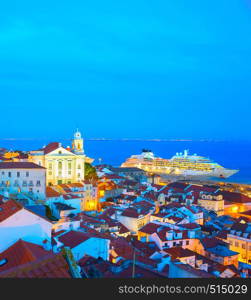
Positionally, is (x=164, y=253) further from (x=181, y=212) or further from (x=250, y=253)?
(x=181, y=212)

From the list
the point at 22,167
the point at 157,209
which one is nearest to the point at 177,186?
the point at 157,209

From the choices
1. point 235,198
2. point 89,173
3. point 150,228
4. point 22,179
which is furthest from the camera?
point 89,173

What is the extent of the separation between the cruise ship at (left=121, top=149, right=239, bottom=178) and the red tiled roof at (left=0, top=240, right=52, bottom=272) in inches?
2982

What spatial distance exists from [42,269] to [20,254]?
7.15 feet

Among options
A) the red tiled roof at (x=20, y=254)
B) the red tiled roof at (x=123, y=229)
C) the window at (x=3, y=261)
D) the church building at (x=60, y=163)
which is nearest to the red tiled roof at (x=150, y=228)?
the red tiled roof at (x=123, y=229)

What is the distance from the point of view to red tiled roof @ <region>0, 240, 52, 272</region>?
7.22 meters

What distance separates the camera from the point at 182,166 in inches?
3477

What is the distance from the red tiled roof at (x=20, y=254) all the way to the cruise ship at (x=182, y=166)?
75.7 m

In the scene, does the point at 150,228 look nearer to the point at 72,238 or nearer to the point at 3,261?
the point at 72,238

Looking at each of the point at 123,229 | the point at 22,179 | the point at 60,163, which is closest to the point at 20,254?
the point at 123,229

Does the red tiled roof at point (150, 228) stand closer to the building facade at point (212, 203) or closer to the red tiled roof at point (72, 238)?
the red tiled roof at point (72, 238)

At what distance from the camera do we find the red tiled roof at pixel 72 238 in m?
12.2

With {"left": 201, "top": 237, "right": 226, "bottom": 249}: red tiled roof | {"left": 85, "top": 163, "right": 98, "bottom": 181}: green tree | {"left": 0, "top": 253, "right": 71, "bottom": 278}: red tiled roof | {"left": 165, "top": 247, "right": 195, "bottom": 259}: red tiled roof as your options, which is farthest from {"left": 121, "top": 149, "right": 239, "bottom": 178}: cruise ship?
{"left": 0, "top": 253, "right": 71, "bottom": 278}: red tiled roof

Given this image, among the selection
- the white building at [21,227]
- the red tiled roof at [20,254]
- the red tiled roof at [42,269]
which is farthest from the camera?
the white building at [21,227]
